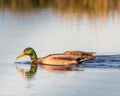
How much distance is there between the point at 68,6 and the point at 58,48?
11.4 meters

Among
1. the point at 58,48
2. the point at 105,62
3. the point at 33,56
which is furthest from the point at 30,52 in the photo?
the point at 105,62

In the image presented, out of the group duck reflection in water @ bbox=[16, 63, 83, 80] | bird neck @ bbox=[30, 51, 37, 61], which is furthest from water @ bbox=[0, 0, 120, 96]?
bird neck @ bbox=[30, 51, 37, 61]

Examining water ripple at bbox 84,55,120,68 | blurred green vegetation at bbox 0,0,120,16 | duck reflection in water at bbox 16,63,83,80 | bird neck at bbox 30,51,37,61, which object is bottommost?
duck reflection in water at bbox 16,63,83,80

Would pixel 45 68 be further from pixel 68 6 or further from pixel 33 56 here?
pixel 68 6

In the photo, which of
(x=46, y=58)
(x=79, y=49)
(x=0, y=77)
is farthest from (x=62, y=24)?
(x=0, y=77)

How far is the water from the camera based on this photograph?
14719 millimetres

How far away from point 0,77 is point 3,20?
10.7 metres

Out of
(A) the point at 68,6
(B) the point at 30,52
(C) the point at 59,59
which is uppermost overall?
(A) the point at 68,6

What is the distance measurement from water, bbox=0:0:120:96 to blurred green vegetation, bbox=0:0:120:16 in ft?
1.88

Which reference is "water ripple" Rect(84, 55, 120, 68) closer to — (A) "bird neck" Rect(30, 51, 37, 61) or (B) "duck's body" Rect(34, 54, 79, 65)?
(B) "duck's body" Rect(34, 54, 79, 65)

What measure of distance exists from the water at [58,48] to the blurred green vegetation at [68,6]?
0.57m

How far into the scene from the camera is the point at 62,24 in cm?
2484

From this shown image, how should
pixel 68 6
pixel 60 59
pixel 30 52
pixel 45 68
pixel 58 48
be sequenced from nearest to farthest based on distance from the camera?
pixel 45 68, pixel 60 59, pixel 30 52, pixel 58 48, pixel 68 6

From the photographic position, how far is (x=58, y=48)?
19938mm
